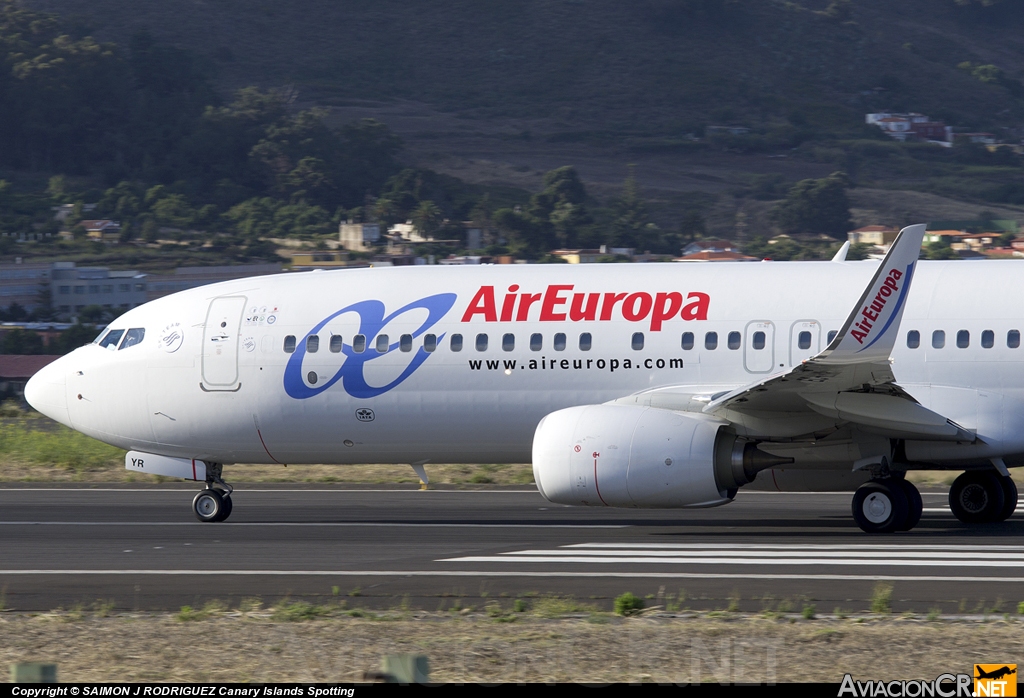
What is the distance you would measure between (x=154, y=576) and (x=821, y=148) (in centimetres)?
Result: 15702

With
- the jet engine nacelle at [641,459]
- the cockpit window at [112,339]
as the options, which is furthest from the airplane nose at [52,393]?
the jet engine nacelle at [641,459]

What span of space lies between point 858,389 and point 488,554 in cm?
473

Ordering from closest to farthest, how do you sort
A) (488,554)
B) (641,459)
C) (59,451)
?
(488,554)
(641,459)
(59,451)

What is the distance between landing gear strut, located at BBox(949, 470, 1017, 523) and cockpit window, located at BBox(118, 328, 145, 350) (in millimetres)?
11391

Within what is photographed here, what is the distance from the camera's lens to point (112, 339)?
779 inches

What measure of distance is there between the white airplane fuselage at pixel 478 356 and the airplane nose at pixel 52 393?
0.03 meters

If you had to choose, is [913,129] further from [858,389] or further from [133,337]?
[858,389]

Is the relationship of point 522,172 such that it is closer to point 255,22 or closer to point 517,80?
point 517,80

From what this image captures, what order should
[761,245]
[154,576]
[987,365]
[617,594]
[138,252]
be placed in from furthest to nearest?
1. [761,245]
2. [138,252]
3. [987,365]
4. [154,576]
5. [617,594]

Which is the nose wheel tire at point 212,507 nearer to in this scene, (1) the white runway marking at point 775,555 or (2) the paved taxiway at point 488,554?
(2) the paved taxiway at point 488,554

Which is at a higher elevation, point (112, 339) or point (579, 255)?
point (112, 339)

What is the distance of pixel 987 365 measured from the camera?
16.8 meters

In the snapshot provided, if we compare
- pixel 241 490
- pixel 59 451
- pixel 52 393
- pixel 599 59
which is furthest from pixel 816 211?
pixel 52 393

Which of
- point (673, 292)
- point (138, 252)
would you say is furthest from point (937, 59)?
point (673, 292)
